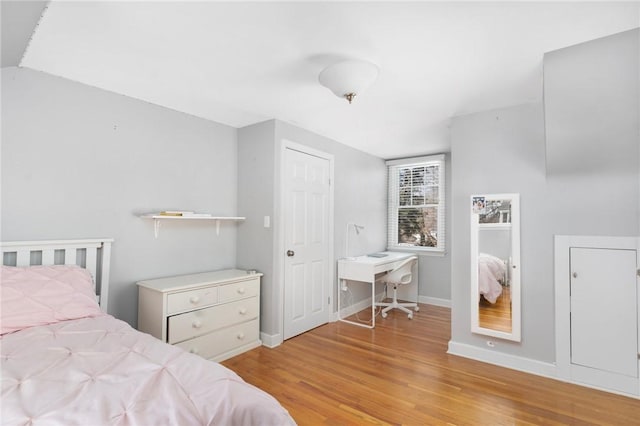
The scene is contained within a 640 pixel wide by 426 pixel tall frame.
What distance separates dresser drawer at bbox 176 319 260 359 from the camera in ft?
8.80

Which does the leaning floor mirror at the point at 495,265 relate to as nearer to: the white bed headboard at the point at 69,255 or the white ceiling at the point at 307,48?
the white ceiling at the point at 307,48

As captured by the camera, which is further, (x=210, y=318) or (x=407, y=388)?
(x=210, y=318)

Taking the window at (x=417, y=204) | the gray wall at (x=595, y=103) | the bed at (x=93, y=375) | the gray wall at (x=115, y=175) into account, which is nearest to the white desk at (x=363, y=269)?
the window at (x=417, y=204)

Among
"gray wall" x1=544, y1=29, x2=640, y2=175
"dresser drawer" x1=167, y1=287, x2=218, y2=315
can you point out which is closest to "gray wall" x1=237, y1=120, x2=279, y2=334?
"dresser drawer" x1=167, y1=287, x2=218, y2=315

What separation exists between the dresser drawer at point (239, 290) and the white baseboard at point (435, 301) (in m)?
2.87

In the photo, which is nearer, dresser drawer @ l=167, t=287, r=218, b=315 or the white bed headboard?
the white bed headboard

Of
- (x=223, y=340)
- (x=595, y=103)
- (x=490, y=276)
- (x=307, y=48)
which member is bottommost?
(x=223, y=340)

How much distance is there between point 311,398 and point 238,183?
231cm

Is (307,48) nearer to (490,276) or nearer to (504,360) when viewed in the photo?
(490,276)

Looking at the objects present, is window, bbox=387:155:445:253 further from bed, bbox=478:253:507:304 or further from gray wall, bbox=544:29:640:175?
gray wall, bbox=544:29:640:175

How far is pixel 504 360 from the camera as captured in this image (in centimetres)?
278

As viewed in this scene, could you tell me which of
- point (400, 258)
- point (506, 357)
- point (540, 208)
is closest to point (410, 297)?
point (400, 258)

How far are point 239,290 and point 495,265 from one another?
94.4 inches

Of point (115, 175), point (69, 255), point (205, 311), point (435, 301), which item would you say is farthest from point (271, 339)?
point (435, 301)
